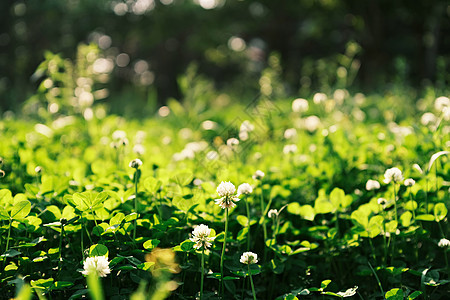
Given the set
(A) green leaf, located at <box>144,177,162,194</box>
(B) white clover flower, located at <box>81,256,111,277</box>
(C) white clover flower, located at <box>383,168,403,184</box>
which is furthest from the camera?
(A) green leaf, located at <box>144,177,162,194</box>

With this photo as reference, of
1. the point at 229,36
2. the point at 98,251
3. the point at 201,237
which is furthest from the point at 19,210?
the point at 229,36

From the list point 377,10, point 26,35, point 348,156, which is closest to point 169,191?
point 348,156

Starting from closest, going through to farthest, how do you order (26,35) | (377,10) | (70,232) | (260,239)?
1. (70,232)
2. (260,239)
3. (377,10)
4. (26,35)

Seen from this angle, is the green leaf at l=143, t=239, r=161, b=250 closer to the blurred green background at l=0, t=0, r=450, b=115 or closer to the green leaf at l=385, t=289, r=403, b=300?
the green leaf at l=385, t=289, r=403, b=300

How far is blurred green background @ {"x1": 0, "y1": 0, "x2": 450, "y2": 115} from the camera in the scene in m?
8.99

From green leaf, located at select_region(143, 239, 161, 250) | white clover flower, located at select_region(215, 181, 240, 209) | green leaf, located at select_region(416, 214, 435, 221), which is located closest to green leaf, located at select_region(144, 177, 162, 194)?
green leaf, located at select_region(143, 239, 161, 250)

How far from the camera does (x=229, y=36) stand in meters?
13.7

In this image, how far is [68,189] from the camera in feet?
5.83

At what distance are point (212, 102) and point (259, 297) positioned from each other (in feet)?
22.6

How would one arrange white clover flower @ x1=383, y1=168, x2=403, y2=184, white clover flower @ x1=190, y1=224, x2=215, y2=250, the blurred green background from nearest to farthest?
white clover flower @ x1=190, y1=224, x2=215, y2=250, white clover flower @ x1=383, y1=168, x2=403, y2=184, the blurred green background

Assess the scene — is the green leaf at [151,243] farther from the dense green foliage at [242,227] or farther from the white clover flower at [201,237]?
the white clover flower at [201,237]

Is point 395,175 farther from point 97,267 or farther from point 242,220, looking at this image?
point 97,267

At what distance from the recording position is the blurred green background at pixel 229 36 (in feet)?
29.5

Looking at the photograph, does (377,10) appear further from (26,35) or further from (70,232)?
(26,35)
